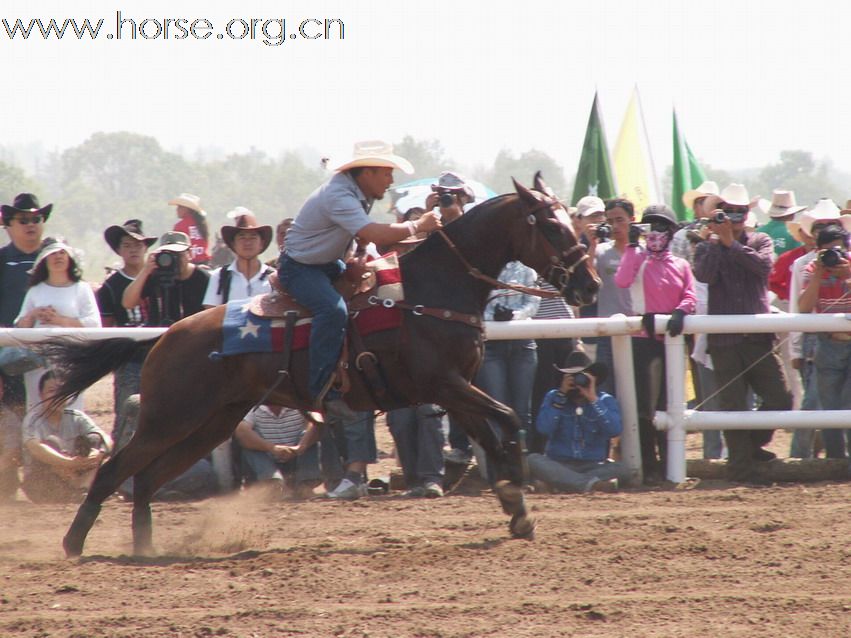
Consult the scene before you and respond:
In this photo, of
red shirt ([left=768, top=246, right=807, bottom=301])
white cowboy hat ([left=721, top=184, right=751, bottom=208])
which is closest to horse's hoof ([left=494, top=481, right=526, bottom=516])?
white cowboy hat ([left=721, top=184, right=751, bottom=208])

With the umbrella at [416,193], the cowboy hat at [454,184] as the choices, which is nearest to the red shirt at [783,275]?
the umbrella at [416,193]

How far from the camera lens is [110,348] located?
25.5 feet

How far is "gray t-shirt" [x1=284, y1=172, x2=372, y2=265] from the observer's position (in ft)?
22.9

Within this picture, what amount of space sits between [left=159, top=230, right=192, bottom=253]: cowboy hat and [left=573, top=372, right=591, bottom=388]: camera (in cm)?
328

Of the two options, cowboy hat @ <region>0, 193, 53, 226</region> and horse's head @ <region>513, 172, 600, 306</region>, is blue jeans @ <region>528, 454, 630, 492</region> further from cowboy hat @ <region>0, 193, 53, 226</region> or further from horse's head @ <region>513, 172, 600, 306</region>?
cowboy hat @ <region>0, 193, 53, 226</region>

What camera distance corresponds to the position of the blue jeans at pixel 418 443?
923 cm

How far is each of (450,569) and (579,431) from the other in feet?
9.68

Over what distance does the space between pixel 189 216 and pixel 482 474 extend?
19.3 ft

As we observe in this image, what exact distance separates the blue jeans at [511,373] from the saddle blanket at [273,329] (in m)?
2.15

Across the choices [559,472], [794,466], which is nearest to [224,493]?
[559,472]

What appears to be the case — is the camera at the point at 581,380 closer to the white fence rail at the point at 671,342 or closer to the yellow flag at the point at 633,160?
the white fence rail at the point at 671,342

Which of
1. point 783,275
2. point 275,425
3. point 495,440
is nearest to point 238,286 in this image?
point 275,425

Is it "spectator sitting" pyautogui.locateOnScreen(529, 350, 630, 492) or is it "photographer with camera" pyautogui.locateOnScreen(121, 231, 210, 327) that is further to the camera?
"photographer with camera" pyautogui.locateOnScreen(121, 231, 210, 327)

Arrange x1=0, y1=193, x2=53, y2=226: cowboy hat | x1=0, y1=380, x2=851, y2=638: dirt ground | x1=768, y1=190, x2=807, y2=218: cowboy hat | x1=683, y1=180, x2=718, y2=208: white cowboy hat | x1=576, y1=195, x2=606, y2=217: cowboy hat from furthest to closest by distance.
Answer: x1=683, y1=180, x2=718, y2=208: white cowboy hat, x1=768, y1=190, x2=807, y2=218: cowboy hat, x1=576, y1=195, x2=606, y2=217: cowboy hat, x1=0, y1=193, x2=53, y2=226: cowboy hat, x1=0, y1=380, x2=851, y2=638: dirt ground
